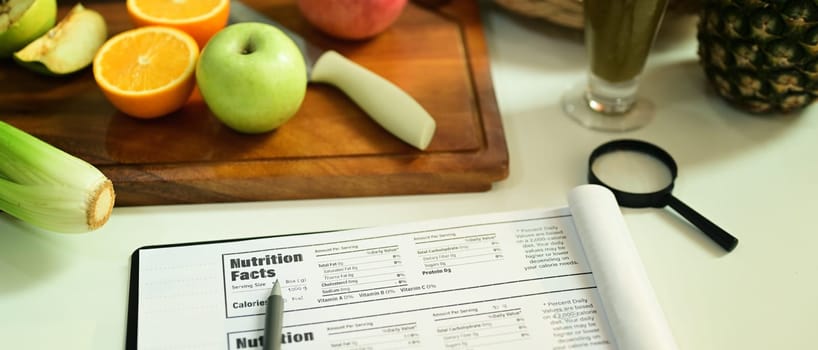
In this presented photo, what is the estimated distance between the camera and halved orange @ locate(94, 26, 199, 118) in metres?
0.88

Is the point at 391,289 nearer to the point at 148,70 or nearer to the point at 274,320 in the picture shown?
the point at 274,320

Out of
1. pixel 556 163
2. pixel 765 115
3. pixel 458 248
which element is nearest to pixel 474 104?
pixel 556 163

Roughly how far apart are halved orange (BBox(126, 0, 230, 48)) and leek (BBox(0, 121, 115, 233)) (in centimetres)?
24

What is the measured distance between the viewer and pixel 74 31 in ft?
3.18

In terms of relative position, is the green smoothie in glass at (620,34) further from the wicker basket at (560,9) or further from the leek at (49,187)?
the leek at (49,187)

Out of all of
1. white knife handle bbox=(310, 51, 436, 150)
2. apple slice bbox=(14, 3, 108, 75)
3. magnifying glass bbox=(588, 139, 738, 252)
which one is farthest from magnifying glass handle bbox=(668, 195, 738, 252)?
apple slice bbox=(14, 3, 108, 75)

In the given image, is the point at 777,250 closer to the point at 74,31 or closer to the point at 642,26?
the point at 642,26

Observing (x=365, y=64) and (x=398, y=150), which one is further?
(x=365, y=64)

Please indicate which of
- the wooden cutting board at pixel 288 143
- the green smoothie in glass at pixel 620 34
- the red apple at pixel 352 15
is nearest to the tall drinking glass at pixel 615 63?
the green smoothie in glass at pixel 620 34

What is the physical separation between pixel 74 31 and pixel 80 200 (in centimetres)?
30

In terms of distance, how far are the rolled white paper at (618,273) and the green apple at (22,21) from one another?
0.64 metres

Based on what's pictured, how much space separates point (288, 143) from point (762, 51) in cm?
52

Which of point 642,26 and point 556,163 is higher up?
point 642,26

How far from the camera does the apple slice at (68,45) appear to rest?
94 cm
